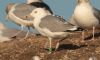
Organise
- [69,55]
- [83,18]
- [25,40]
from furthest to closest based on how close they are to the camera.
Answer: [25,40]
[83,18]
[69,55]

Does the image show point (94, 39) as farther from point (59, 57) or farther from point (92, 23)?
point (59, 57)

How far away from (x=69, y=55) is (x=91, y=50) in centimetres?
78

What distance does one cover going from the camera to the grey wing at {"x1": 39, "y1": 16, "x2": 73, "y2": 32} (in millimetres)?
15484

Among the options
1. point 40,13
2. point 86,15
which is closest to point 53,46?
point 86,15

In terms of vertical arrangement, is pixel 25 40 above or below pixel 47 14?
below

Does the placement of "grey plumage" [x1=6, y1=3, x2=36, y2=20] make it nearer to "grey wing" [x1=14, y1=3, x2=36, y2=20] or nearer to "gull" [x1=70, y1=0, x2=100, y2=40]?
"grey wing" [x1=14, y1=3, x2=36, y2=20]

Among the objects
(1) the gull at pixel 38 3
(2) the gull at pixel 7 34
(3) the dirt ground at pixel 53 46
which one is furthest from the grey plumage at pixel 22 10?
(1) the gull at pixel 38 3

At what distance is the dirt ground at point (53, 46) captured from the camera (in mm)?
15633

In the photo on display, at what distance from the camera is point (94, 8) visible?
18.0 meters

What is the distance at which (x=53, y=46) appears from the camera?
1734cm

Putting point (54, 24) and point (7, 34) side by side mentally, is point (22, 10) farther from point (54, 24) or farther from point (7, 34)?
point (54, 24)

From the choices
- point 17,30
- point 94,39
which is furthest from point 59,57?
point 17,30

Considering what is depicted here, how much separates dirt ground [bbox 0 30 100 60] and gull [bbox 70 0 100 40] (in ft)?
1.82

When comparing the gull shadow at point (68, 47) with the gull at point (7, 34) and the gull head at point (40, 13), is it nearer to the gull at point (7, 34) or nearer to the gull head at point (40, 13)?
the gull head at point (40, 13)
